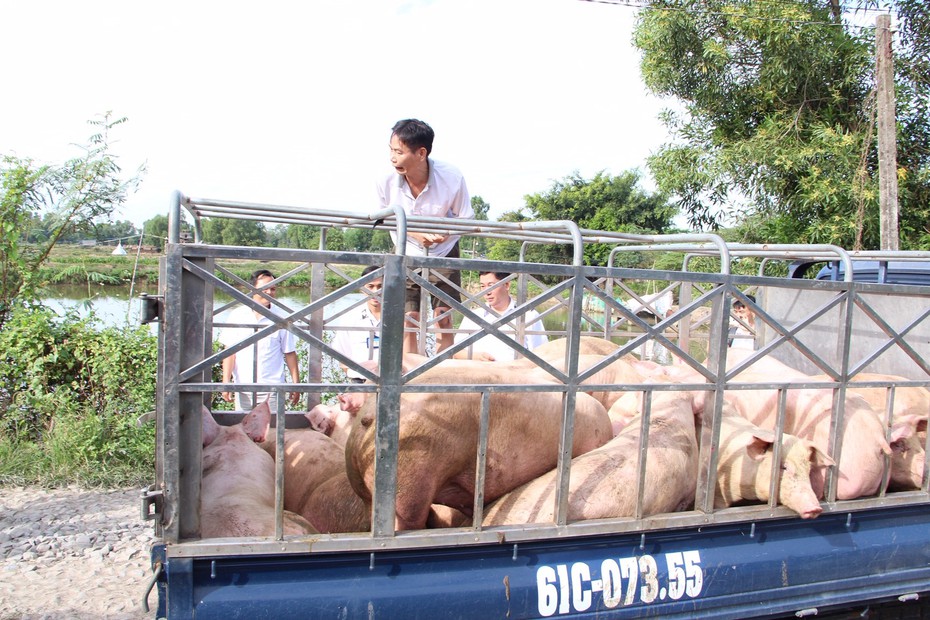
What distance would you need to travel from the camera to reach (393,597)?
7.43ft

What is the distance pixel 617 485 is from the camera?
8.86ft

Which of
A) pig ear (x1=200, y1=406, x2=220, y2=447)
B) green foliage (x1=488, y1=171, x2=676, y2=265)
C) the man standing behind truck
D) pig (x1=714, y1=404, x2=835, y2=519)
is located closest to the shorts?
the man standing behind truck

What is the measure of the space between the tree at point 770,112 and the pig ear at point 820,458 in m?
8.92

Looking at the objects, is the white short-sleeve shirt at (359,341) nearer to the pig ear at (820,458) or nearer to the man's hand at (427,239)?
the man's hand at (427,239)

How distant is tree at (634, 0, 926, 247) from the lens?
433 inches

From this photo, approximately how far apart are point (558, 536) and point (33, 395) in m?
5.32

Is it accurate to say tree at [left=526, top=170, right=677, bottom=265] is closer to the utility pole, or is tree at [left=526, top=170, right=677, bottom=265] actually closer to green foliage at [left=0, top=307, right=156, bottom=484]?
the utility pole

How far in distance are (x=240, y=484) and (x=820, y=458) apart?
8.01ft

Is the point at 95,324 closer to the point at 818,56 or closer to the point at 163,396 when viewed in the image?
the point at 163,396

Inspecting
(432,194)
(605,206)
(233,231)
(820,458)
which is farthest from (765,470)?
(233,231)

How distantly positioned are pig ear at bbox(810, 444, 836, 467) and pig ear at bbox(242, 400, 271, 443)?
253 centimetres

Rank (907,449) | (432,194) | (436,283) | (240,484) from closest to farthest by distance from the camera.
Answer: (240,484) < (907,449) < (432,194) < (436,283)

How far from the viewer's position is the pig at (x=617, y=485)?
2.64 metres

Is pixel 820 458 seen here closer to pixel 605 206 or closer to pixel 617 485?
pixel 617 485
